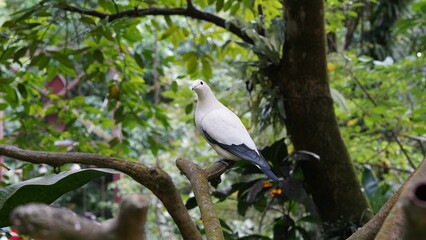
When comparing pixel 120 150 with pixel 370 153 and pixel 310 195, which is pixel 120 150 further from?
pixel 370 153

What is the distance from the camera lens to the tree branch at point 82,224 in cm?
33

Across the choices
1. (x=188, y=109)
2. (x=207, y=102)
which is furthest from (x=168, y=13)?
(x=207, y=102)

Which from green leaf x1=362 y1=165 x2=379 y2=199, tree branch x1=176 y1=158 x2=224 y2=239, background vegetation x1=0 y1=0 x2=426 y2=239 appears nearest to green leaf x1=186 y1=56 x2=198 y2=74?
background vegetation x1=0 y1=0 x2=426 y2=239

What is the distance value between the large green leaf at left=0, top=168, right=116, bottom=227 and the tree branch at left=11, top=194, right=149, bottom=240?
46 centimetres

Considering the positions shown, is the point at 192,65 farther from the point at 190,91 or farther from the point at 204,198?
the point at 204,198

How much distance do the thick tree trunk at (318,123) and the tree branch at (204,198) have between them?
839 mm

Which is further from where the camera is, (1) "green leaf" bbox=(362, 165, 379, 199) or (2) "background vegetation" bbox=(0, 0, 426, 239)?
(1) "green leaf" bbox=(362, 165, 379, 199)

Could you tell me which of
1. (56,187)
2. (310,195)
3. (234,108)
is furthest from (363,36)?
(56,187)

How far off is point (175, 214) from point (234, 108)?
1.80 meters

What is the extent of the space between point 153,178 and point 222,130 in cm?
48

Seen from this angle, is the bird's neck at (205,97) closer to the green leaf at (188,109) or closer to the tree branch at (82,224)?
the tree branch at (82,224)

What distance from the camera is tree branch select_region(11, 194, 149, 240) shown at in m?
0.33

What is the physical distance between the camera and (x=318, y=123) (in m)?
1.72

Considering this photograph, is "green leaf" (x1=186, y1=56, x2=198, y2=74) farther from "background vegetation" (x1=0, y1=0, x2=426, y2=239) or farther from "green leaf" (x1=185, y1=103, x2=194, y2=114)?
"green leaf" (x1=185, y1=103, x2=194, y2=114)
